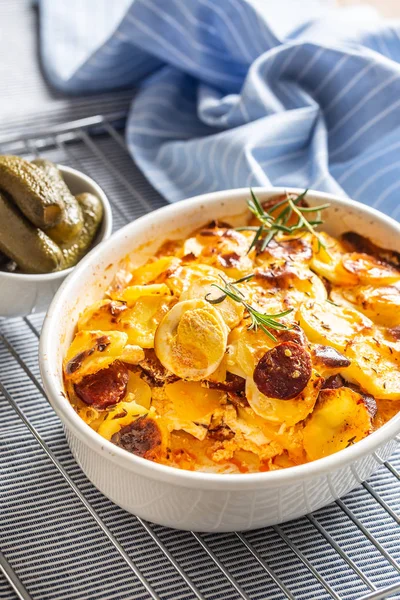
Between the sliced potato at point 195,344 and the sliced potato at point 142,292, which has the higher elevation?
the sliced potato at point 195,344

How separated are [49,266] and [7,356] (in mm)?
360

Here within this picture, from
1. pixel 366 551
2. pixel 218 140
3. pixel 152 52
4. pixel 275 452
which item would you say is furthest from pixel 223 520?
pixel 152 52

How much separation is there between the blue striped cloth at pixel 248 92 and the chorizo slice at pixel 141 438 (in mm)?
1374

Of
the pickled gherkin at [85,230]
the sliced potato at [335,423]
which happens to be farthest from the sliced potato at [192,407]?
the pickled gherkin at [85,230]

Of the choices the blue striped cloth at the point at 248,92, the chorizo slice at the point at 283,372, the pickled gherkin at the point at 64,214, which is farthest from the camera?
the blue striped cloth at the point at 248,92

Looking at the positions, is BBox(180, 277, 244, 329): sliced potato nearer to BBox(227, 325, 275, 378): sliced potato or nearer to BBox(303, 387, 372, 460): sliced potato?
BBox(227, 325, 275, 378): sliced potato

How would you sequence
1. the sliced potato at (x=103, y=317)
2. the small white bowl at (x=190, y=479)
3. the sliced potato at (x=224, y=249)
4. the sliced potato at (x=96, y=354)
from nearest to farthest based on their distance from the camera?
the small white bowl at (x=190, y=479) < the sliced potato at (x=96, y=354) < the sliced potato at (x=103, y=317) < the sliced potato at (x=224, y=249)

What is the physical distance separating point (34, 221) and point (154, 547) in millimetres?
1061

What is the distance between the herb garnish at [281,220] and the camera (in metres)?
2.43

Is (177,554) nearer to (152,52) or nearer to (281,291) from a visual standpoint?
(281,291)

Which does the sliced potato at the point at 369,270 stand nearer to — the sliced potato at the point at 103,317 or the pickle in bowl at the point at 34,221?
the sliced potato at the point at 103,317

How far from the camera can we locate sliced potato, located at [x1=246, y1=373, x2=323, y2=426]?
1.95m

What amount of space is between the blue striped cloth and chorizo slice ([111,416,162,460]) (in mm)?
1374

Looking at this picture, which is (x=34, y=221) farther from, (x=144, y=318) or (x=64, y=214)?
(x=144, y=318)
